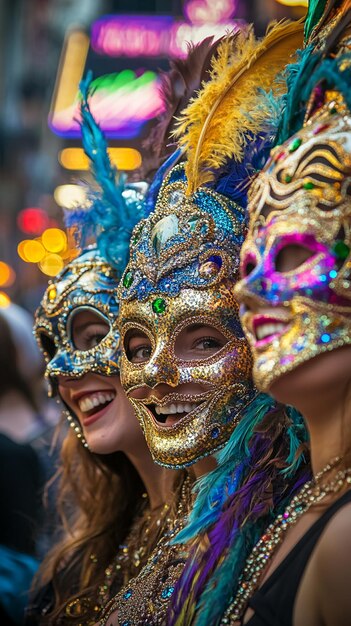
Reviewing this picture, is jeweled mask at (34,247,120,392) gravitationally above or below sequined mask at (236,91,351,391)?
below

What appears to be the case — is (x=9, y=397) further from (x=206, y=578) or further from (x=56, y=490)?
(x=206, y=578)

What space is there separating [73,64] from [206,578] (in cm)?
→ 1352

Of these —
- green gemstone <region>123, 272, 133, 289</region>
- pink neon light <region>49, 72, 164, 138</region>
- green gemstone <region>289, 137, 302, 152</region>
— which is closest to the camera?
green gemstone <region>289, 137, 302, 152</region>

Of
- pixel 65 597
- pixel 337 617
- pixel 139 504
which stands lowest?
pixel 65 597

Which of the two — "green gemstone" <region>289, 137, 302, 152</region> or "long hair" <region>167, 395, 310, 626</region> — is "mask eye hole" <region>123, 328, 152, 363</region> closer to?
"long hair" <region>167, 395, 310, 626</region>

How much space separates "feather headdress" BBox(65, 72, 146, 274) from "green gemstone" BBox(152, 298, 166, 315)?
539 mm

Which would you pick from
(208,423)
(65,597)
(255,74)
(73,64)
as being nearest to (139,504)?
(65,597)

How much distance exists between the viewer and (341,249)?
193 cm

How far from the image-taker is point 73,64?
1508cm

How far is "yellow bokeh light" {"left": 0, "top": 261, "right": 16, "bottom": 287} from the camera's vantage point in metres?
18.2

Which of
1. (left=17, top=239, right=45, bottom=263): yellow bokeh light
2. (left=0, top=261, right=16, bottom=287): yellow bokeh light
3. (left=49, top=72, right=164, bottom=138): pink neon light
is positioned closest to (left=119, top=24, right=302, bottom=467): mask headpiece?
(left=49, top=72, right=164, bottom=138): pink neon light

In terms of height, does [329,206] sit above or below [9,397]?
above

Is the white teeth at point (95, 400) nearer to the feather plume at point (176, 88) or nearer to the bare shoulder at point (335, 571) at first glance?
the feather plume at point (176, 88)

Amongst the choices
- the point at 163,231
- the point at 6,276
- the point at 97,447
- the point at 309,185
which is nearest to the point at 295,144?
the point at 309,185
